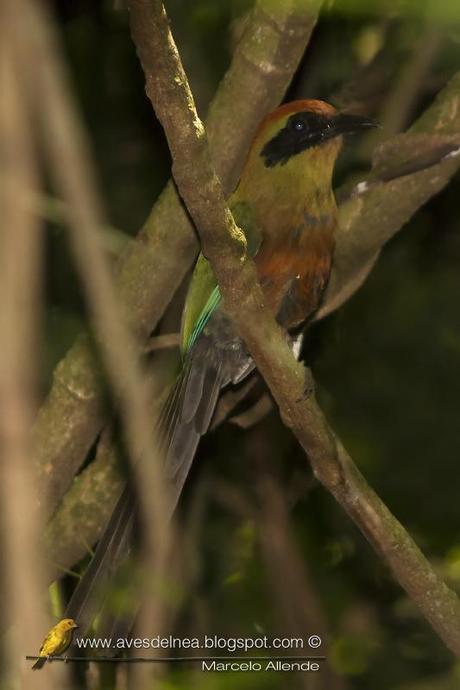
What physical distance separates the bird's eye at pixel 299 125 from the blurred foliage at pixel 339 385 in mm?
486

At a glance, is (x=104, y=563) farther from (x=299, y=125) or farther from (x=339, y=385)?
(x=339, y=385)

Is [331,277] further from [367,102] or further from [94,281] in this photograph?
[94,281]

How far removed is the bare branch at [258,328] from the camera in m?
1.97

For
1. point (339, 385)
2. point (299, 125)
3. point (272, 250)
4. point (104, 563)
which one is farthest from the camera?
point (339, 385)

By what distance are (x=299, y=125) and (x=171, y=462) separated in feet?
3.17

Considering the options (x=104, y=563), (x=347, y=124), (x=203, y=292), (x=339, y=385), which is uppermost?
(x=347, y=124)

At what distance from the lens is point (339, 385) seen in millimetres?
3906

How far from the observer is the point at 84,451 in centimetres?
334

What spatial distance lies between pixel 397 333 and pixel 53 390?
1.18m

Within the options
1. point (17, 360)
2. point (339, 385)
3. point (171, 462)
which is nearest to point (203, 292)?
point (171, 462)

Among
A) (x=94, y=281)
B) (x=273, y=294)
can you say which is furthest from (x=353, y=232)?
(x=94, y=281)

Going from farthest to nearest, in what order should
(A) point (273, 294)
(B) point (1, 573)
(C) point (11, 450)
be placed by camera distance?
(A) point (273, 294) < (B) point (1, 573) < (C) point (11, 450)

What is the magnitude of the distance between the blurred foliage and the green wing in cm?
59

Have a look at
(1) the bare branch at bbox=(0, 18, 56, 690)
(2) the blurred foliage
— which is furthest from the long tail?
(2) the blurred foliage
